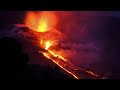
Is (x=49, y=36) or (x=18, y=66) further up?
(x=49, y=36)

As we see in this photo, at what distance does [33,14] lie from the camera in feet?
15.4

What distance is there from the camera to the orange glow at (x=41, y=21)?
467 centimetres

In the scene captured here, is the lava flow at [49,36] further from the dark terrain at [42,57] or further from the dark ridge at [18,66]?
the dark ridge at [18,66]

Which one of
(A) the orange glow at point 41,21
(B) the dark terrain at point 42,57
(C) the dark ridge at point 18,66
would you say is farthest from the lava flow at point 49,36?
(C) the dark ridge at point 18,66

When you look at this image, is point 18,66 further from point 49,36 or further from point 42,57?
point 49,36

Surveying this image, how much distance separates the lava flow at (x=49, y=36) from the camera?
4672mm

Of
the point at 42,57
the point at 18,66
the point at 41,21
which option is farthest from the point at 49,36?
the point at 18,66

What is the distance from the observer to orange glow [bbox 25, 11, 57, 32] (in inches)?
184

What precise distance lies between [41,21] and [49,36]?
344 millimetres

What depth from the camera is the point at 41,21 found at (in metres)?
4.80

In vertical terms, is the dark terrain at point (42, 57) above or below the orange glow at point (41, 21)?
below

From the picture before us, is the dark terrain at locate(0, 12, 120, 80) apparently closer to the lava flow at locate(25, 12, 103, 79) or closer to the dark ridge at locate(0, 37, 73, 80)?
the dark ridge at locate(0, 37, 73, 80)

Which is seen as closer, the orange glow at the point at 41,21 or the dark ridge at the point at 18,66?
the dark ridge at the point at 18,66
